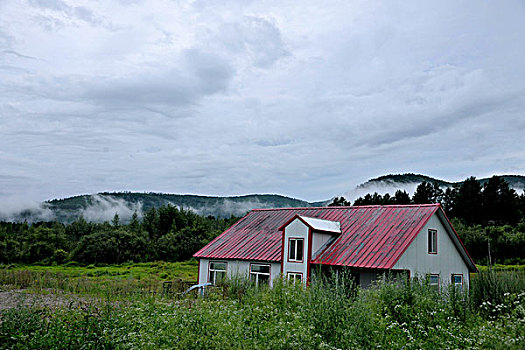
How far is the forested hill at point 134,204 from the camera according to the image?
454 feet

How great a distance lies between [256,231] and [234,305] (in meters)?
16.5

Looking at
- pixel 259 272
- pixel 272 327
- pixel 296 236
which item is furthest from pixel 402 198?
pixel 272 327

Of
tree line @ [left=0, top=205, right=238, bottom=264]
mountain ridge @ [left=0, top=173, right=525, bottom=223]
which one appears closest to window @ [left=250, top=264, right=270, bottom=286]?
tree line @ [left=0, top=205, right=238, bottom=264]

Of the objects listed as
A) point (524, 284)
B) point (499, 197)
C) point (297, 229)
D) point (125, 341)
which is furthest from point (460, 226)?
point (125, 341)

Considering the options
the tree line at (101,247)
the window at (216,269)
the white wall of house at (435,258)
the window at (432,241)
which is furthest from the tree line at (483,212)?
the tree line at (101,247)

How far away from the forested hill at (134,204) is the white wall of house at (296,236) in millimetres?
112269

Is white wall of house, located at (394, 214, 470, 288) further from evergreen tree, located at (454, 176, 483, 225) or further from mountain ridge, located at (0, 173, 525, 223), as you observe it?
mountain ridge, located at (0, 173, 525, 223)

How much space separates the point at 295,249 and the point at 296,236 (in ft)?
1.92

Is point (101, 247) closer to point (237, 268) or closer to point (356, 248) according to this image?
point (237, 268)

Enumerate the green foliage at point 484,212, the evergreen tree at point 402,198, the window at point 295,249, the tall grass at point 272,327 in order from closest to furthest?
the tall grass at point 272,327 → the window at point 295,249 → the green foliage at point 484,212 → the evergreen tree at point 402,198

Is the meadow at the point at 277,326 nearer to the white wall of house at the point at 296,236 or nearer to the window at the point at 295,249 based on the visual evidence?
the white wall of house at the point at 296,236

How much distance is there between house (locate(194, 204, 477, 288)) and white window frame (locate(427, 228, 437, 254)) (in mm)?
45

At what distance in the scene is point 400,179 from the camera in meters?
124

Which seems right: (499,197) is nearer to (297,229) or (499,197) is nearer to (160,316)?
(297,229)
